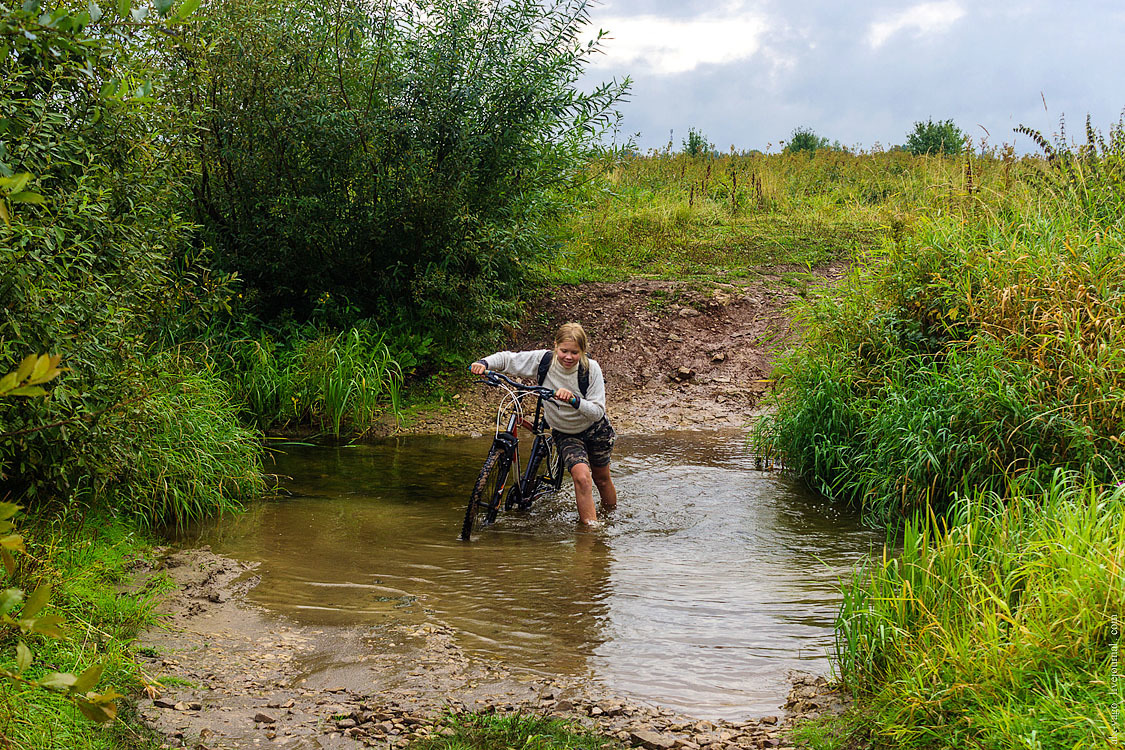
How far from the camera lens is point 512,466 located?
25.6 feet

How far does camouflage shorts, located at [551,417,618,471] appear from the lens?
7.91 meters

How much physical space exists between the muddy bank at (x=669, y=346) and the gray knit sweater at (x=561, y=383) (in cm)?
392

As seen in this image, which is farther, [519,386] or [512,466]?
[512,466]

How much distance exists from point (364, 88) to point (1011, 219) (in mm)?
7776

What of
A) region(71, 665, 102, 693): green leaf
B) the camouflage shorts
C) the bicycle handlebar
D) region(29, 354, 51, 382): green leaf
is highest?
region(29, 354, 51, 382): green leaf

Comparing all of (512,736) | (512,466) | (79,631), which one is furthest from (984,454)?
(79,631)

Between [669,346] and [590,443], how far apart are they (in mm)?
6046

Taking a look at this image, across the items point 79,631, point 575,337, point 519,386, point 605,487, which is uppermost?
point 575,337

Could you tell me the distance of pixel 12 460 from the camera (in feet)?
19.6

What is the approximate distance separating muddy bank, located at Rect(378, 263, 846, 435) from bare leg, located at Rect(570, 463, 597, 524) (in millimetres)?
3962

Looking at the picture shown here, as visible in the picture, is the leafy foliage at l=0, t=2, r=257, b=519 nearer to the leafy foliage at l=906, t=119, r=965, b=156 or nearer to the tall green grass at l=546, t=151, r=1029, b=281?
the tall green grass at l=546, t=151, r=1029, b=281

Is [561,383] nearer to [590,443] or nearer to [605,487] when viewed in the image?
[590,443]

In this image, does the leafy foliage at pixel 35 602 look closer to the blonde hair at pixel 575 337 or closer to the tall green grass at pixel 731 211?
the blonde hair at pixel 575 337

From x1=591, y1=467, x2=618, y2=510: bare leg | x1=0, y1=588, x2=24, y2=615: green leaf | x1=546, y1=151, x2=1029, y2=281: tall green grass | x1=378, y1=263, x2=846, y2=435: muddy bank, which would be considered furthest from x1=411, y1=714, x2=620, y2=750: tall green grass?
x1=546, y1=151, x2=1029, y2=281: tall green grass
